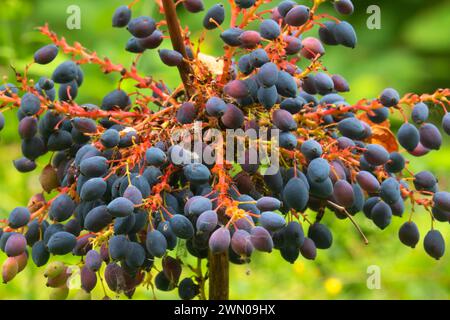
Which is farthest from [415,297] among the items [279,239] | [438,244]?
[279,239]

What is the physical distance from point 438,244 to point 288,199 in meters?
0.30

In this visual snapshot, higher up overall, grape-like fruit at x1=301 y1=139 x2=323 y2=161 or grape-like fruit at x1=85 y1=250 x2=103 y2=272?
grape-like fruit at x1=301 y1=139 x2=323 y2=161

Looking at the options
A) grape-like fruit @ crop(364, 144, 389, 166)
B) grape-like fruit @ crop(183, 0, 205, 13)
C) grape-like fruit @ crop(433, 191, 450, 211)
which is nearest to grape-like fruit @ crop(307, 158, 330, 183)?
grape-like fruit @ crop(364, 144, 389, 166)

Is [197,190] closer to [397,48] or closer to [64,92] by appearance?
[64,92]

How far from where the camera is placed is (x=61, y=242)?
1.01m

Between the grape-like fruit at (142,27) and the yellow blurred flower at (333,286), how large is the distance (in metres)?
1.04

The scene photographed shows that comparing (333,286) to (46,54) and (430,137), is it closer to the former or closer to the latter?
(430,137)

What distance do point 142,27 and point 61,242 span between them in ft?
1.10

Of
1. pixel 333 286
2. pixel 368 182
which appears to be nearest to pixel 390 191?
pixel 368 182

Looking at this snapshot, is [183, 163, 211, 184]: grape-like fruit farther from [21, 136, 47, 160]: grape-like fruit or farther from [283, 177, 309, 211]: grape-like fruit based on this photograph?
[21, 136, 47, 160]: grape-like fruit

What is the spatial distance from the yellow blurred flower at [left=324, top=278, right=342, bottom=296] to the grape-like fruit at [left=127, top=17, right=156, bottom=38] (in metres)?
1.04

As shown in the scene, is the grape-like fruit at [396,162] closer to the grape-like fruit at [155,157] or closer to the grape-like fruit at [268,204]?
the grape-like fruit at [268,204]

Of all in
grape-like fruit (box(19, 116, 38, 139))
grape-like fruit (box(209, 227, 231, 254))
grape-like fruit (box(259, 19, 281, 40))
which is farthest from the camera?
grape-like fruit (box(19, 116, 38, 139))

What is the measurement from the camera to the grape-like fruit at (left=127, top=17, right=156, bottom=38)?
3.45 feet
